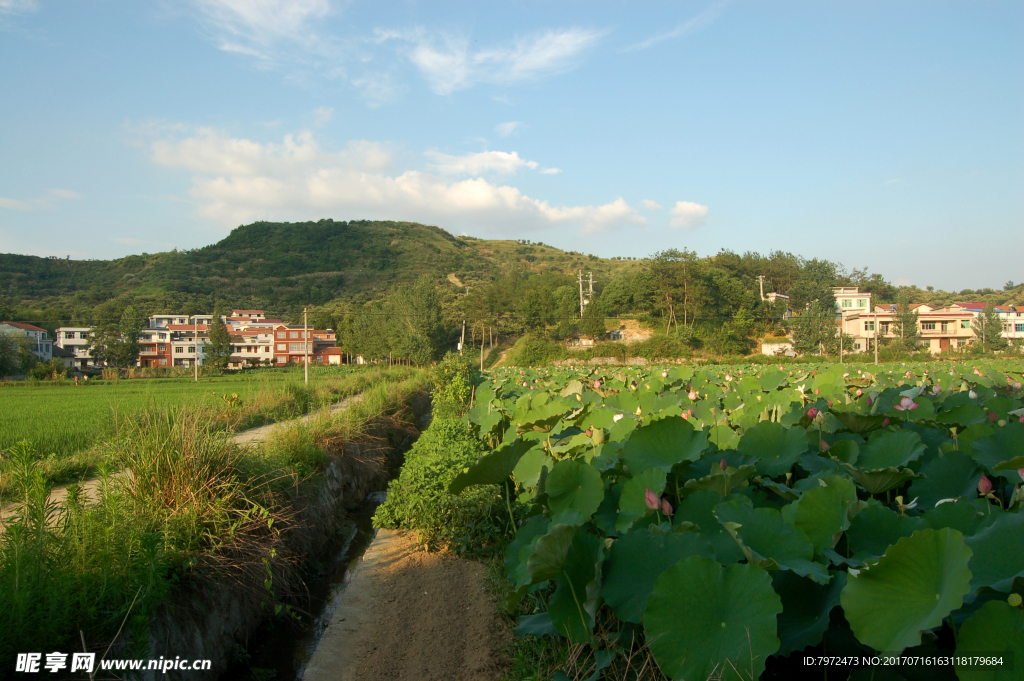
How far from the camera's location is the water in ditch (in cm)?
450

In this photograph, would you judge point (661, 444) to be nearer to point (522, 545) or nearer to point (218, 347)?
point (522, 545)

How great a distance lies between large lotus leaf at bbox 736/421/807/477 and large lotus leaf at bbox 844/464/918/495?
0.28 metres

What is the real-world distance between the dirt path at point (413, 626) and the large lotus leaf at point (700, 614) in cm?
276

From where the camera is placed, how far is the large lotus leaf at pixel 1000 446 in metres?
2.57

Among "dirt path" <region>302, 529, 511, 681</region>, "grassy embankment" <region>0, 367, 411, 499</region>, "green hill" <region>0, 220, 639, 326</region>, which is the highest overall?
"green hill" <region>0, 220, 639, 326</region>

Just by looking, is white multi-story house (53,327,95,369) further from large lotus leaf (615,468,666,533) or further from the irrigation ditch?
large lotus leaf (615,468,666,533)

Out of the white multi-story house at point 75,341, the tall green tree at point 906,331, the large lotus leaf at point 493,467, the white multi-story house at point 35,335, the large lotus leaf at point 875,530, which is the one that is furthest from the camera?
the white multi-story house at point 75,341

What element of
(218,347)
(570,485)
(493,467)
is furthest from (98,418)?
(218,347)

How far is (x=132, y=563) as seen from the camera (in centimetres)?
371

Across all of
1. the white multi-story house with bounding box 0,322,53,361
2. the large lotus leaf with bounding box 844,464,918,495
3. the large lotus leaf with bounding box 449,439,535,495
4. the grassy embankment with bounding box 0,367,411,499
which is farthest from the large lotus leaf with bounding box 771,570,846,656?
the white multi-story house with bounding box 0,322,53,361

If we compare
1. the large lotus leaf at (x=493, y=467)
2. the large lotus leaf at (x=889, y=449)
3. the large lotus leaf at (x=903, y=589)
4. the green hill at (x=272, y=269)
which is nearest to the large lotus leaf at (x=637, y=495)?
the large lotus leaf at (x=493, y=467)

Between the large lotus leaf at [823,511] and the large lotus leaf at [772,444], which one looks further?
the large lotus leaf at [772,444]

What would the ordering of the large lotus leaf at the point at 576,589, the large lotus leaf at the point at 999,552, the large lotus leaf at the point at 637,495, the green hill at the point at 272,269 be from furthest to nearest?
the green hill at the point at 272,269
the large lotus leaf at the point at 637,495
the large lotus leaf at the point at 576,589
the large lotus leaf at the point at 999,552

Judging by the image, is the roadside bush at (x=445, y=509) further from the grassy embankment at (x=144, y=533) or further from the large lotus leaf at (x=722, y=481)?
the large lotus leaf at (x=722, y=481)
